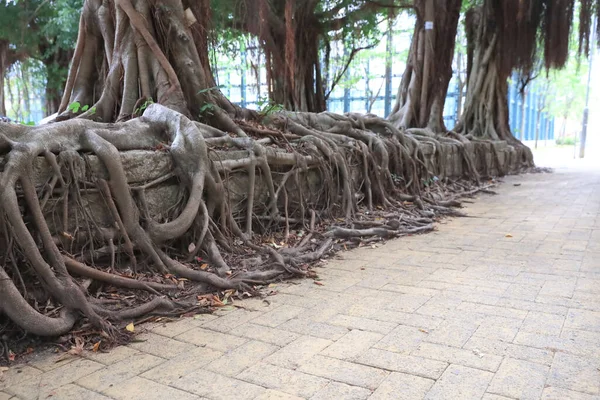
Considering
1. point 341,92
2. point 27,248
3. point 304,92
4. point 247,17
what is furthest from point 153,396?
point 341,92

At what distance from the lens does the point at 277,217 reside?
4.23m

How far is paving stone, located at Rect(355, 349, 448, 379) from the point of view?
1939mm

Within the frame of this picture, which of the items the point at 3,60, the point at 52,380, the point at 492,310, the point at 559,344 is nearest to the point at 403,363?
the point at 559,344

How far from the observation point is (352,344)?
7.24 ft

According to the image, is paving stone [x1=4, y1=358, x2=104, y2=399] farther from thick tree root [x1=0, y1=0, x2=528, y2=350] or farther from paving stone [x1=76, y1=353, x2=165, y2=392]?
thick tree root [x1=0, y1=0, x2=528, y2=350]

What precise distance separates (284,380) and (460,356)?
74cm

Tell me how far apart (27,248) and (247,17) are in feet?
19.6

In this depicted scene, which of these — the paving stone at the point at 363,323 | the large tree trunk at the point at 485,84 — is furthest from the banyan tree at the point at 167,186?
the large tree trunk at the point at 485,84

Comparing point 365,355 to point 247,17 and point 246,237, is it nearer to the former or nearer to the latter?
point 246,237

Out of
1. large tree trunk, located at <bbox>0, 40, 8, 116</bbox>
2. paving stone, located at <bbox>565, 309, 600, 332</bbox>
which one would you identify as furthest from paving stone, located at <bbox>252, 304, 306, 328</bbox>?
large tree trunk, located at <bbox>0, 40, 8, 116</bbox>

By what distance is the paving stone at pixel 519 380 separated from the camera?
1.77 meters

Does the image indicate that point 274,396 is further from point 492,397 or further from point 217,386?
point 492,397

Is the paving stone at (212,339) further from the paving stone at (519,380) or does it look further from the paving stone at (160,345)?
the paving stone at (519,380)

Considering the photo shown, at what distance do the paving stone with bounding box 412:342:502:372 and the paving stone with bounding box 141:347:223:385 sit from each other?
0.86 m
